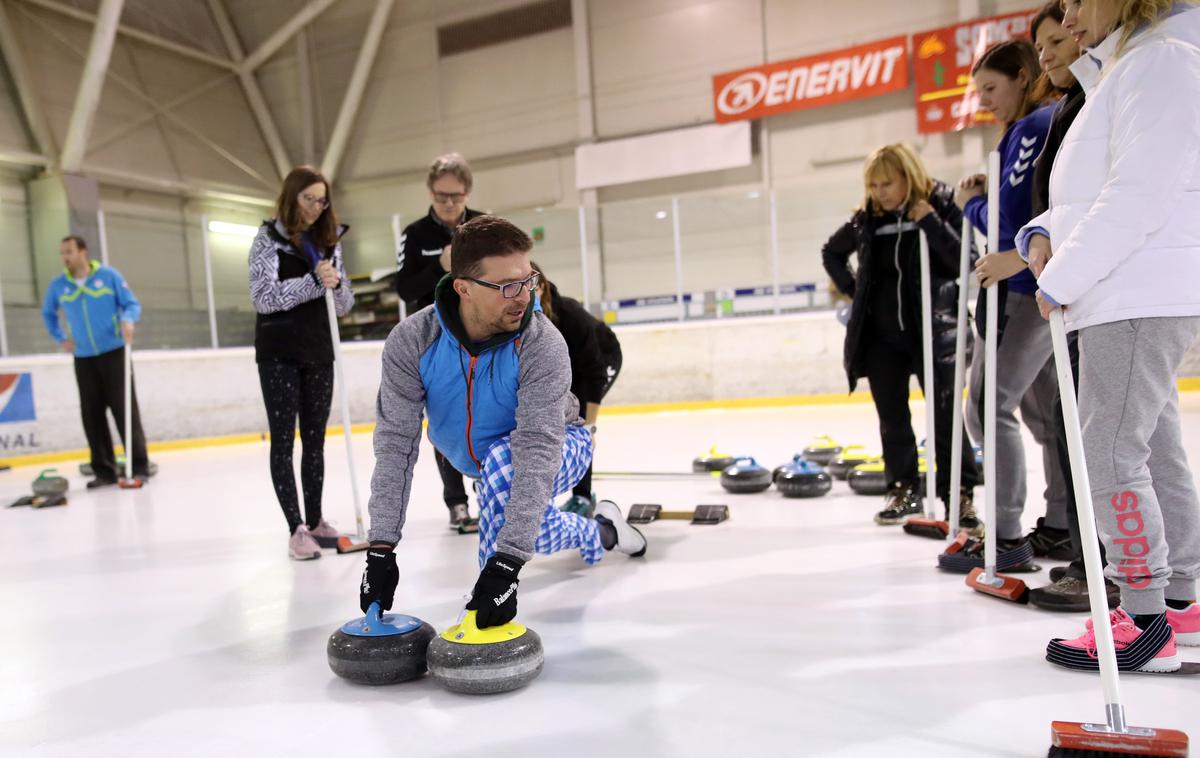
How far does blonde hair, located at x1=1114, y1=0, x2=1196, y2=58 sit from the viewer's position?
1459mm

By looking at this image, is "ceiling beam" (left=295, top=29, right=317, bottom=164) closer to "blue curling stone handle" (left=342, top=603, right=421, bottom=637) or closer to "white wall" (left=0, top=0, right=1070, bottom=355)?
"white wall" (left=0, top=0, right=1070, bottom=355)

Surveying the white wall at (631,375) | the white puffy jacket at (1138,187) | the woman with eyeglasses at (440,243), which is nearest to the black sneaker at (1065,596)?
the white puffy jacket at (1138,187)

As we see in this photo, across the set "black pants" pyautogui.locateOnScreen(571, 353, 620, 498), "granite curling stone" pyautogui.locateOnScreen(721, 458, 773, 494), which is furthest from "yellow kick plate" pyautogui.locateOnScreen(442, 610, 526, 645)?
"granite curling stone" pyautogui.locateOnScreen(721, 458, 773, 494)

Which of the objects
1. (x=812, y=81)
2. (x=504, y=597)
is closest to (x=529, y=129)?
(x=812, y=81)

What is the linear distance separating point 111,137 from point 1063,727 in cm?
1504

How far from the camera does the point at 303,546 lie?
2.97 metres

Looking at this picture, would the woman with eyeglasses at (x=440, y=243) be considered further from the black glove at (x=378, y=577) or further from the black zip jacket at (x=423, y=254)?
the black glove at (x=378, y=577)

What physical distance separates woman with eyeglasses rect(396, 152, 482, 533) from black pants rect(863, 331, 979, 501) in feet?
5.37

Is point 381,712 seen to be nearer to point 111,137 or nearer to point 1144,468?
point 1144,468

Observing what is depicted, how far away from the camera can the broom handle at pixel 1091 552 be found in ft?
4.15

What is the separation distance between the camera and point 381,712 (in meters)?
1.57

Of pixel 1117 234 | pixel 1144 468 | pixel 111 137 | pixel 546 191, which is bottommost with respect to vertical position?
pixel 1144 468

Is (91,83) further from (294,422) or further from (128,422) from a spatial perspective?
(294,422)

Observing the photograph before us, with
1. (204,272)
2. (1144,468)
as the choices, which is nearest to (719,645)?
(1144,468)
